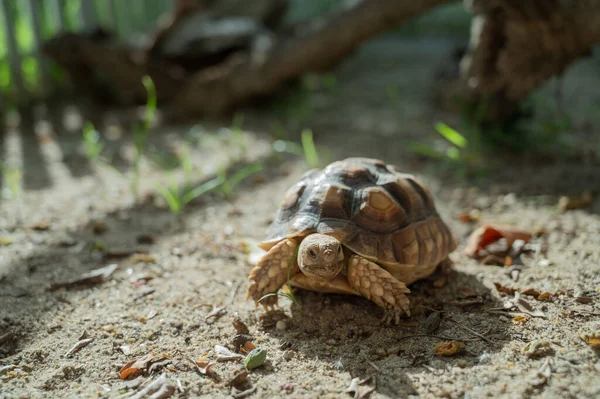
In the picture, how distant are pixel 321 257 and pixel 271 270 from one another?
0.92 ft

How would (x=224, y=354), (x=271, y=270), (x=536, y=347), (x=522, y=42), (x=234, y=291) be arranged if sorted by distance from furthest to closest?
(x=522, y=42) → (x=234, y=291) → (x=271, y=270) → (x=224, y=354) → (x=536, y=347)

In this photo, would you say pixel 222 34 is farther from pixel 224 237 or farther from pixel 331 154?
pixel 224 237

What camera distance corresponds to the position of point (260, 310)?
2131 millimetres

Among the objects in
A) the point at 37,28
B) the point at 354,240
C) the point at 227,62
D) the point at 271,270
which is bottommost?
the point at 271,270

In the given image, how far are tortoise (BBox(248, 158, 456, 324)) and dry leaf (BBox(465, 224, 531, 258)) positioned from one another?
0.35 metres

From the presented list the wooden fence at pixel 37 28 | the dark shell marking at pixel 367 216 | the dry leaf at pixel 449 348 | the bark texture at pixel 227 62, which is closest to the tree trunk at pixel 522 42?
the bark texture at pixel 227 62

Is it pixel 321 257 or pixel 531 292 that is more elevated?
pixel 321 257

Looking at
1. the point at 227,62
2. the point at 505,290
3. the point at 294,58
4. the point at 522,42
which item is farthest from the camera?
the point at 227,62

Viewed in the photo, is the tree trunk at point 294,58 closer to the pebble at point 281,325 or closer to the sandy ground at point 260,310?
the sandy ground at point 260,310

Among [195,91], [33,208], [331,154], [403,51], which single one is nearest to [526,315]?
[331,154]

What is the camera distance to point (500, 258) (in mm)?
2482

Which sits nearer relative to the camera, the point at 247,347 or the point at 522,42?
the point at 247,347

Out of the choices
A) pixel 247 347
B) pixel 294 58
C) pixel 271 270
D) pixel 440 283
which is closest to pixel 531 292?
pixel 440 283

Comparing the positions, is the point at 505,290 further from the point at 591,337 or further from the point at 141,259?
the point at 141,259
